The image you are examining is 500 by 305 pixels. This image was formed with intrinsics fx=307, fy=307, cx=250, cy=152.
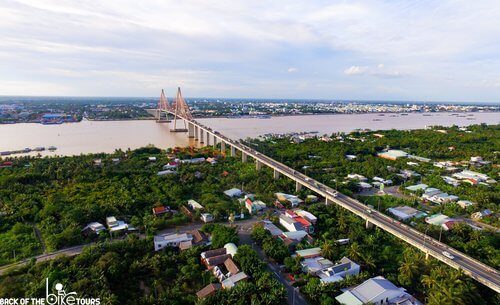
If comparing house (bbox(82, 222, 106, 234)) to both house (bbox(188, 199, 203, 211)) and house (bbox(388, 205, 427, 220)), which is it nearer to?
house (bbox(188, 199, 203, 211))

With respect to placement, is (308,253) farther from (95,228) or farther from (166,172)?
(166,172)

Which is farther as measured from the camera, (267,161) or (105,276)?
(267,161)

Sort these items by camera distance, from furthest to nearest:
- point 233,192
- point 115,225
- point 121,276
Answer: point 233,192
point 115,225
point 121,276

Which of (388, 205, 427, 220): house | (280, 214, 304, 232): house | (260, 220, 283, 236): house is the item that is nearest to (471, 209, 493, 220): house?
(388, 205, 427, 220): house

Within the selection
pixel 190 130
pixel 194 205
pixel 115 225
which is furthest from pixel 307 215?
pixel 190 130

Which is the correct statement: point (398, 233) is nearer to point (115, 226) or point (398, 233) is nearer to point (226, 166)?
point (115, 226)

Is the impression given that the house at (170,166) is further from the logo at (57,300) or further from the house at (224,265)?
the logo at (57,300)

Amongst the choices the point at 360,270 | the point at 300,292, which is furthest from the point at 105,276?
the point at 360,270

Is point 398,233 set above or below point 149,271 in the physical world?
above
